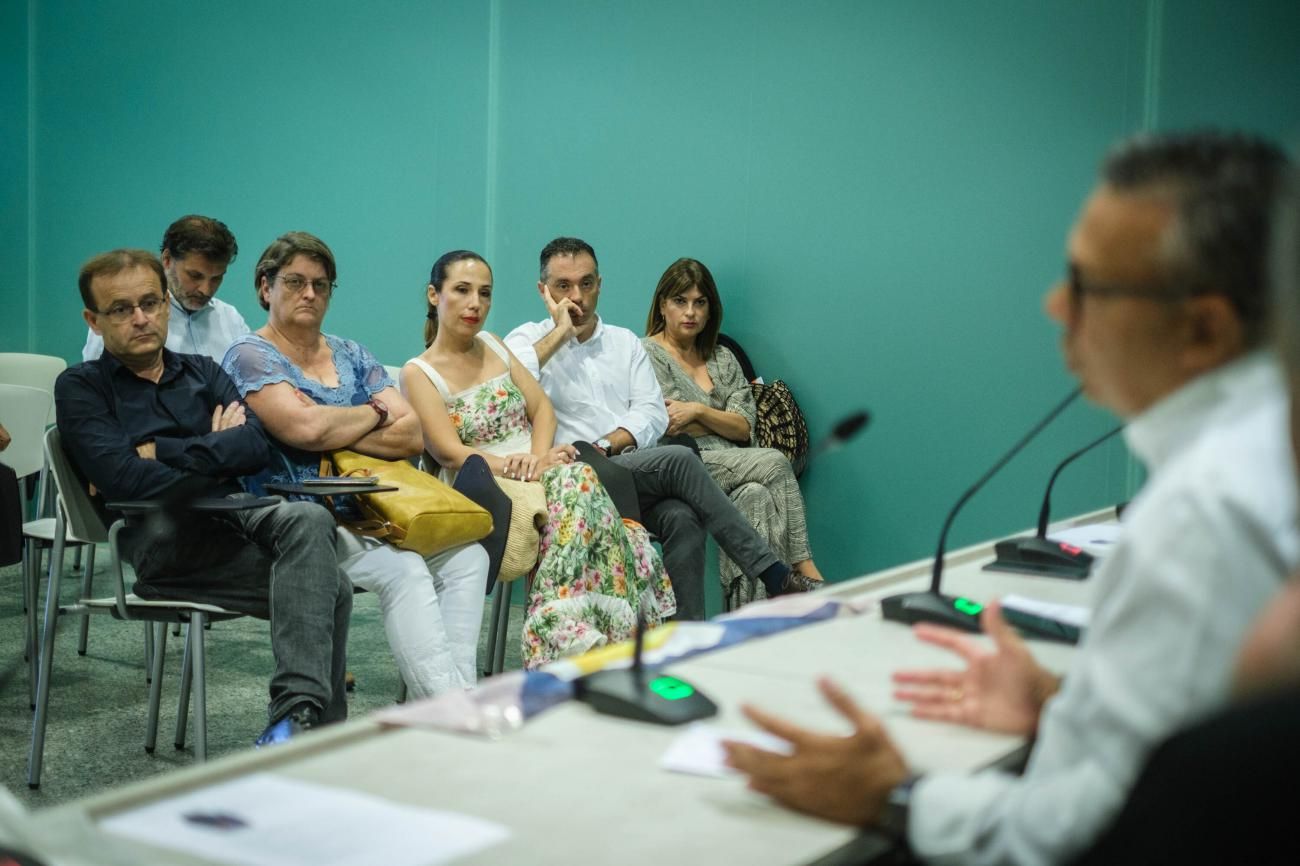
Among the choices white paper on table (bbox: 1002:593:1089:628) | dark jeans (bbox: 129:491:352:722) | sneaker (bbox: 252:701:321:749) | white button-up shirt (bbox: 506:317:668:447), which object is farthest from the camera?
white button-up shirt (bbox: 506:317:668:447)

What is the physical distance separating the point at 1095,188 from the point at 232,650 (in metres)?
3.75

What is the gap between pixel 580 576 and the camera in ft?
11.5

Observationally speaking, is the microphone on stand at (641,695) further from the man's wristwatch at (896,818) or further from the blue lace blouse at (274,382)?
the blue lace blouse at (274,382)

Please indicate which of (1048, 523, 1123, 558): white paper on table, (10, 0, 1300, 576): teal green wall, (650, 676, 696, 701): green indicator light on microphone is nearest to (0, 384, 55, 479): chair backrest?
(10, 0, 1300, 576): teal green wall

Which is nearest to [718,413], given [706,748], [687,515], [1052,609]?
[687,515]

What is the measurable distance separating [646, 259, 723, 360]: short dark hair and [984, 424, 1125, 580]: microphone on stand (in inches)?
107

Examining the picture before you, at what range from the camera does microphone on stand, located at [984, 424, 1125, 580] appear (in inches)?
82.4

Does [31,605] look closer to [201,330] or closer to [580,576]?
[201,330]

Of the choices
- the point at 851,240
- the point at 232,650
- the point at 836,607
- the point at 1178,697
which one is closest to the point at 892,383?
the point at 851,240

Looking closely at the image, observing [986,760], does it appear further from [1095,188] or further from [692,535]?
[692,535]

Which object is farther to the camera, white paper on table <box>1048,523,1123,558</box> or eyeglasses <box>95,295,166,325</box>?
eyeglasses <box>95,295,166,325</box>

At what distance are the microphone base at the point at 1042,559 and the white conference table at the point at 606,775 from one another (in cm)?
54

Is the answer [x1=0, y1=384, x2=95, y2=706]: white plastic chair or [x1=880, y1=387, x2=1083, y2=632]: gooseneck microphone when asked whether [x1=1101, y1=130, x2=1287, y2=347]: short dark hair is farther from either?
[x1=0, y1=384, x2=95, y2=706]: white plastic chair

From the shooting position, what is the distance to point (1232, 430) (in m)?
0.91
